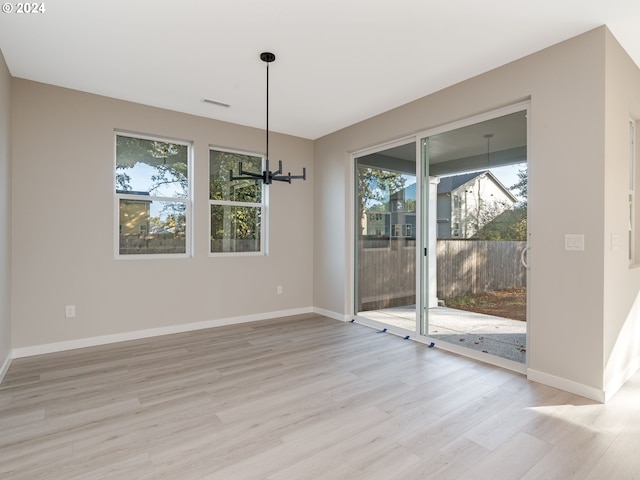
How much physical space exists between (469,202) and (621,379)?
1.95 metres

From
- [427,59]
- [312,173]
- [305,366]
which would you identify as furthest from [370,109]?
[305,366]

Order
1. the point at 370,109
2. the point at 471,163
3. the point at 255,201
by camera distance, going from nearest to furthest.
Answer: the point at 471,163 < the point at 370,109 < the point at 255,201

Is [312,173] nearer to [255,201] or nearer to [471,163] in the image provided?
[255,201]

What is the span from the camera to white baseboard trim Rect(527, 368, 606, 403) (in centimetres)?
258

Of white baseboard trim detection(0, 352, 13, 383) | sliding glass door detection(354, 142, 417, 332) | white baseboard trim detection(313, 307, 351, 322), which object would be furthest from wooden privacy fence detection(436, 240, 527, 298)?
white baseboard trim detection(0, 352, 13, 383)

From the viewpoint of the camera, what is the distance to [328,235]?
5387 mm

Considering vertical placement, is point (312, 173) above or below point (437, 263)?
A: above

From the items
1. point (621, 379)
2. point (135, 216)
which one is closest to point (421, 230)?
Answer: point (621, 379)

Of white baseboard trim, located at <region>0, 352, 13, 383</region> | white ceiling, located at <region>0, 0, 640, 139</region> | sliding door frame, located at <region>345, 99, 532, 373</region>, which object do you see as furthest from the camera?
sliding door frame, located at <region>345, 99, 532, 373</region>

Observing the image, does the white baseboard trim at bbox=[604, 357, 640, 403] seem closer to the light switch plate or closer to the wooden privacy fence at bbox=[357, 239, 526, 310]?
the wooden privacy fence at bbox=[357, 239, 526, 310]

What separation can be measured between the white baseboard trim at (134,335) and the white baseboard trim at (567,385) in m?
3.40

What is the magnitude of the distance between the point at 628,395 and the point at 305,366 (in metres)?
2.60

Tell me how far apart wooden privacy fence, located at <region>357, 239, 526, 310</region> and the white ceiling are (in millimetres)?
1732

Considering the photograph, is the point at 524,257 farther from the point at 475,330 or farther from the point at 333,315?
the point at 333,315
